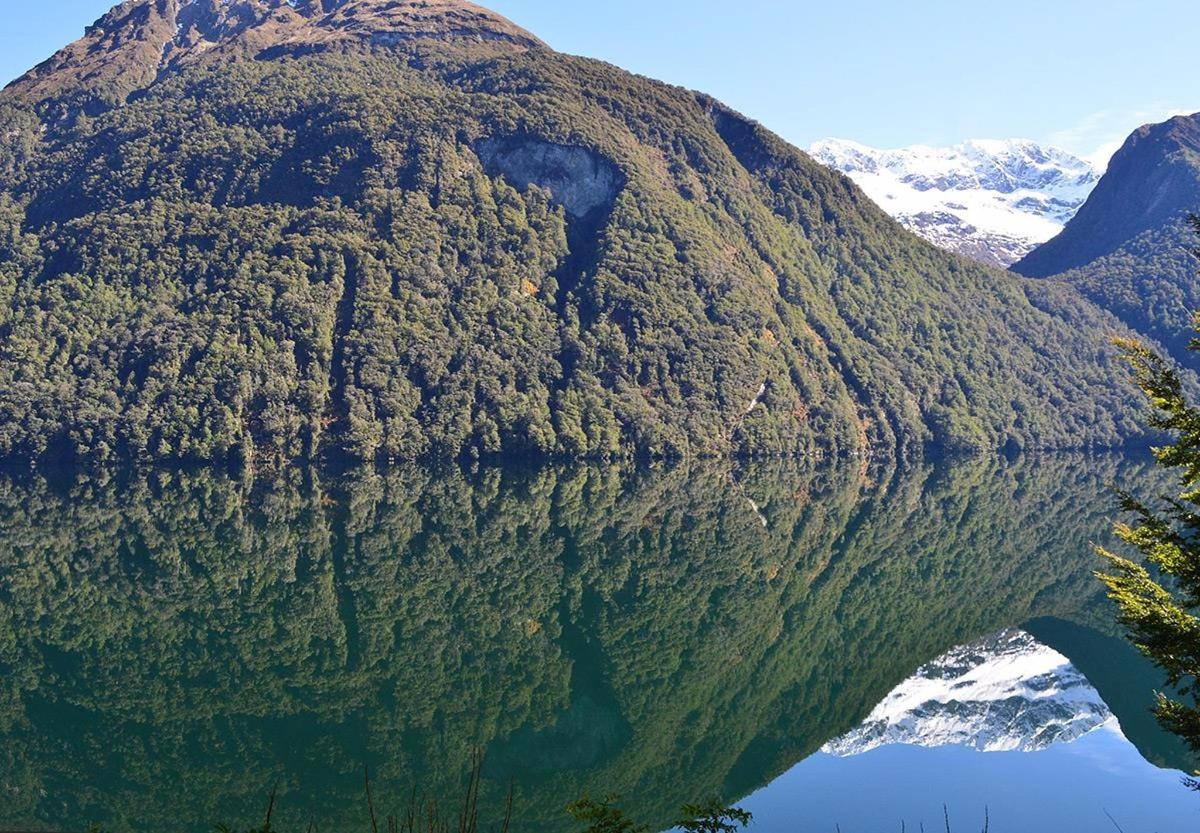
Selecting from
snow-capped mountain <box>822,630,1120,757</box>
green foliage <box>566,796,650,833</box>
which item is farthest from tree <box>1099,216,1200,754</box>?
snow-capped mountain <box>822,630,1120,757</box>

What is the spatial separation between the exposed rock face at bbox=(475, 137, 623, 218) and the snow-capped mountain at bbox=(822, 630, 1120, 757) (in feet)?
516

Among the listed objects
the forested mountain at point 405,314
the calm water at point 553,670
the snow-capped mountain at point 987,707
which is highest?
the forested mountain at point 405,314

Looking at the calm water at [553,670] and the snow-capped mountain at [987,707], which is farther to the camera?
the snow-capped mountain at [987,707]

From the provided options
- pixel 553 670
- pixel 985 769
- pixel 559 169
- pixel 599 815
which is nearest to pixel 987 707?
pixel 985 769

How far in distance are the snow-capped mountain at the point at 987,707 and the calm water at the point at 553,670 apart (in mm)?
184

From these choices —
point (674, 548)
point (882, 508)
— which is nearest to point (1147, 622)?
point (674, 548)

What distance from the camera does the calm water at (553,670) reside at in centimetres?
3053

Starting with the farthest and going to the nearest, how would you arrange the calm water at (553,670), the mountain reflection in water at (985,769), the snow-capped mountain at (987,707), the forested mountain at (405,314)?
the forested mountain at (405,314) < the snow-capped mountain at (987,707) < the calm water at (553,670) < the mountain reflection in water at (985,769)

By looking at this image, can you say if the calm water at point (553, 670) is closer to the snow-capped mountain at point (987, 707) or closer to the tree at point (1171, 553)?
the snow-capped mountain at point (987, 707)

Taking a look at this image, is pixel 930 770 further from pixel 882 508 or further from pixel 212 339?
pixel 212 339

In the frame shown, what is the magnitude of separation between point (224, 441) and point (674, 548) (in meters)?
77.2

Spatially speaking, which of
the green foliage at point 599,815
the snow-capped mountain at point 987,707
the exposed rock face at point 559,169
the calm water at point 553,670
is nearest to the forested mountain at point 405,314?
the exposed rock face at point 559,169

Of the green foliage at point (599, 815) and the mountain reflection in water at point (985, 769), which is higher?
the green foliage at point (599, 815)

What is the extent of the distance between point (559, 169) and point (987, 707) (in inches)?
6615
